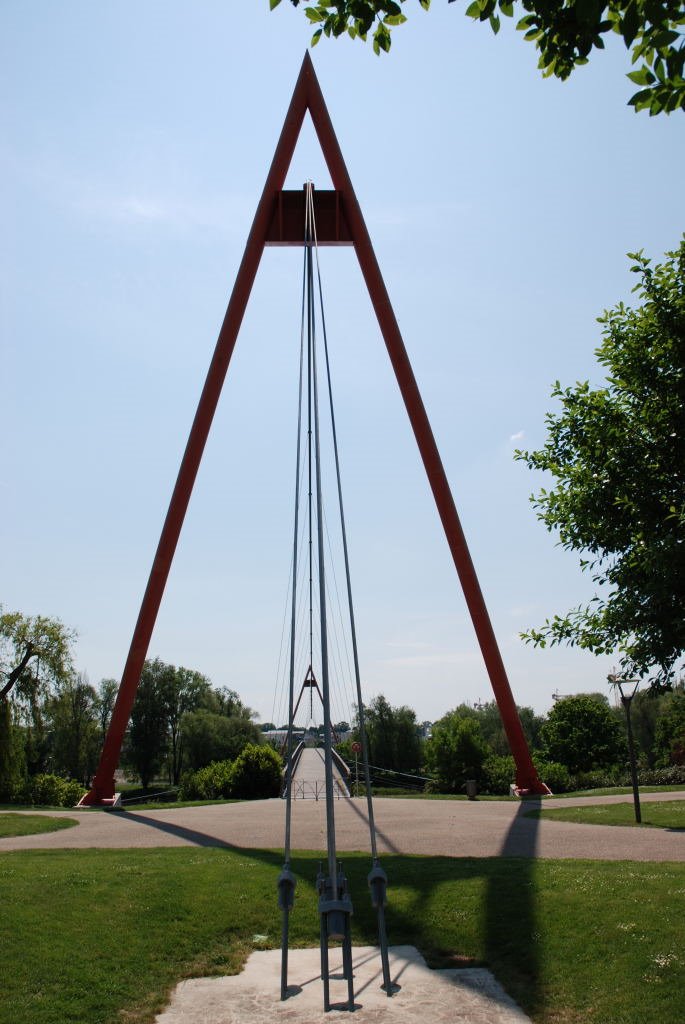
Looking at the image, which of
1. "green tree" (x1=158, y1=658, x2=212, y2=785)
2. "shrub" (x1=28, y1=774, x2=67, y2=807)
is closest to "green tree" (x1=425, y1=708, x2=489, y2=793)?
"shrub" (x1=28, y1=774, x2=67, y2=807)

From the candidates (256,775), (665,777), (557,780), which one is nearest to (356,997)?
(256,775)

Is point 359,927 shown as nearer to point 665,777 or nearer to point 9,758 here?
point 9,758

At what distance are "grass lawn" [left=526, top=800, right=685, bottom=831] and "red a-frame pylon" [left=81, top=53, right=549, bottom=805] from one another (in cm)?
174

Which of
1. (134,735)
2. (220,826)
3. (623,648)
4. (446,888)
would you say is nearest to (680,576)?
(623,648)

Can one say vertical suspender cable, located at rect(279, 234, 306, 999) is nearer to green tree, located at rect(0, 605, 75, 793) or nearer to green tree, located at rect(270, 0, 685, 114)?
green tree, located at rect(270, 0, 685, 114)

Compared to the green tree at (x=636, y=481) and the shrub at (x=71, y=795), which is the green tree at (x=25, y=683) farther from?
the green tree at (x=636, y=481)

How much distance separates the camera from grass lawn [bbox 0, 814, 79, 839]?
12.8 metres

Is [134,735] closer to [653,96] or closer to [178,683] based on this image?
[178,683]

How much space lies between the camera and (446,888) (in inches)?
323

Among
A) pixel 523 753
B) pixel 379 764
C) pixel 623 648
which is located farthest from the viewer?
pixel 379 764

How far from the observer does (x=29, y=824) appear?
533 inches

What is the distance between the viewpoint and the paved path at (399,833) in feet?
34.4

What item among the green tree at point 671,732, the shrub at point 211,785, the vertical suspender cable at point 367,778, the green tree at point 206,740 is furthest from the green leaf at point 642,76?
the green tree at point 206,740

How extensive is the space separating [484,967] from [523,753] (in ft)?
32.4
